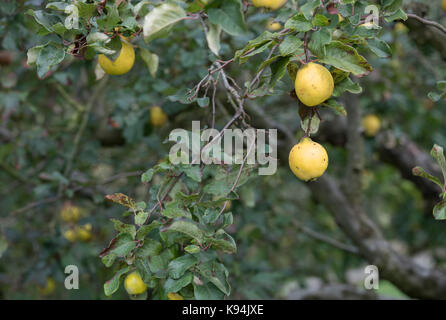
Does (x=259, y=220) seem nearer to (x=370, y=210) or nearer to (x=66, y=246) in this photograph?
(x=66, y=246)

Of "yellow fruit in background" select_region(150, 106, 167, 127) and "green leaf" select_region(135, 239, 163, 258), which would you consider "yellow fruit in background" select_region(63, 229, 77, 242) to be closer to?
"yellow fruit in background" select_region(150, 106, 167, 127)

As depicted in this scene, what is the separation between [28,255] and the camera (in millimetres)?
3135

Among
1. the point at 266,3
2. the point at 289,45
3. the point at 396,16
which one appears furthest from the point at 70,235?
the point at 396,16

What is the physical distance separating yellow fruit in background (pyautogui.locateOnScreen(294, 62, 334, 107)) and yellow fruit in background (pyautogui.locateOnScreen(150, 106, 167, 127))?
123cm

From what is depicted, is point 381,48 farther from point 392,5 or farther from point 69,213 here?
point 69,213

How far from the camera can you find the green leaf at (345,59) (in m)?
0.97

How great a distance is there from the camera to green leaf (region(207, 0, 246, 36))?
0.90 meters

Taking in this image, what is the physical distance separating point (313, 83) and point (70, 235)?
5.74 ft

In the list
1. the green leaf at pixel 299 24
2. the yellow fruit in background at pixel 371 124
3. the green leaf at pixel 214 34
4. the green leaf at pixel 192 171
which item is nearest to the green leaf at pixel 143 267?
the green leaf at pixel 192 171

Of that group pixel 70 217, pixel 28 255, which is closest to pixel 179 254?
pixel 70 217

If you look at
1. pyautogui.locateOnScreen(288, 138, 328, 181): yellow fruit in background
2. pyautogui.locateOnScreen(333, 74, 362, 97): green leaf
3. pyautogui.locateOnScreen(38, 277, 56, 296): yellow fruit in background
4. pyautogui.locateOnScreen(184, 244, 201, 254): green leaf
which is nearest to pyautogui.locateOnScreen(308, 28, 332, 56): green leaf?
pyautogui.locateOnScreen(333, 74, 362, 97): green leaf

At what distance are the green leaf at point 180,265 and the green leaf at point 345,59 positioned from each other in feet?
1.81

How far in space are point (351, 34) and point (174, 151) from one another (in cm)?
53

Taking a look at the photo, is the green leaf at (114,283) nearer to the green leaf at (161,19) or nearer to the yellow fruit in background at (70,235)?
the green leaf at (161,19)
